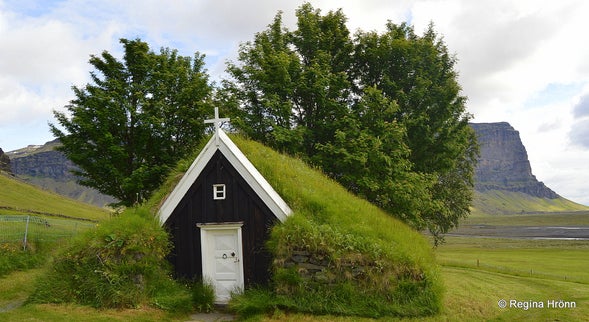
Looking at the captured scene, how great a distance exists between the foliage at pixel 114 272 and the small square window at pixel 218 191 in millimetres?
2190

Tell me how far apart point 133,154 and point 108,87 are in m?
4.11

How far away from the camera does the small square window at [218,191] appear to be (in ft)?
45.2

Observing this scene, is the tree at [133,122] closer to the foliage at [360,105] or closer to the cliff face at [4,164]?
the foliage at [360,105]

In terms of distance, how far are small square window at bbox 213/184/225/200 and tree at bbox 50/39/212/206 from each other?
959cm

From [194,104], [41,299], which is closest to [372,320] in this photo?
[41,299]

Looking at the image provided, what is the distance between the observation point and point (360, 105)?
2323cm

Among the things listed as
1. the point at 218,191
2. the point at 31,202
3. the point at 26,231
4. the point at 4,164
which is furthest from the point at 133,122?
the point at 4,164

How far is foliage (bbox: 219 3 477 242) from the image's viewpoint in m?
21.3

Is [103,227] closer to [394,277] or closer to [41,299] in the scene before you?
[41,299]

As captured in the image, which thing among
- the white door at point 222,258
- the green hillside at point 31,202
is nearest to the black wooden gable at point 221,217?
the white door at point 222,258

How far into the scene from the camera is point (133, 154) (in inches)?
931

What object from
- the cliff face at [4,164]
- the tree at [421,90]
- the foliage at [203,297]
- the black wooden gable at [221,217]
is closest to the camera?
the foliage at [203,297]

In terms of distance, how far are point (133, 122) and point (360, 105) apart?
1298 centimetres

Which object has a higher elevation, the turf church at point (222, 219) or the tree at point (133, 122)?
the tree at point (133, 122)
